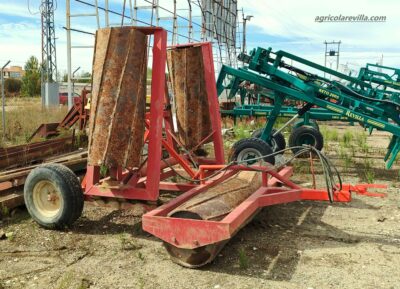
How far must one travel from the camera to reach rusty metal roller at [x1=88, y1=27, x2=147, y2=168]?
4.91 m

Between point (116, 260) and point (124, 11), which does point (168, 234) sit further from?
point (124, 11)

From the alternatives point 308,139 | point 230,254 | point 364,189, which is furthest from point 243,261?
point 308,139

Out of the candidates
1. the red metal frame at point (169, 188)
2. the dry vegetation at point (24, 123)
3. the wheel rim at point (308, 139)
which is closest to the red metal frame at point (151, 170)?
the red metal frame at point (169, 188)

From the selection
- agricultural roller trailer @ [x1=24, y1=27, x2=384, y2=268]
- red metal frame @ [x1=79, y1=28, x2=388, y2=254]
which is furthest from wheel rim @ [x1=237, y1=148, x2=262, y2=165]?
agricultural roller trailer @ [x1=24, y1=27, x2=384, y2=268]

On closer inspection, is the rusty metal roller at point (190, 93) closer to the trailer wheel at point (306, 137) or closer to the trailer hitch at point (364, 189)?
the trailer hitch at point (364, 189)

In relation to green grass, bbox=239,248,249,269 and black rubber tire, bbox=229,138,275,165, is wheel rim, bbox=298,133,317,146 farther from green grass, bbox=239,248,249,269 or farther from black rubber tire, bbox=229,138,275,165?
green grass, bbox=239,248,249,269

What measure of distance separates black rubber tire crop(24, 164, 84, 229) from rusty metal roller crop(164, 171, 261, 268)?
1.23 meters

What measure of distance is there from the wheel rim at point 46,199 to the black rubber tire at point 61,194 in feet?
0.11

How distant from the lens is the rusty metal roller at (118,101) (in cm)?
491

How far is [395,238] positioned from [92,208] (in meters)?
3.54

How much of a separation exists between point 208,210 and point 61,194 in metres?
1.65

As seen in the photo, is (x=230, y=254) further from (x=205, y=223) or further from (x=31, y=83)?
(x=31, y=83)

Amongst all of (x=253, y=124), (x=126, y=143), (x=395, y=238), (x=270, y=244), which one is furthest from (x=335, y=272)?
(x=253, y=124)

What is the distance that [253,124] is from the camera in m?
16.7
